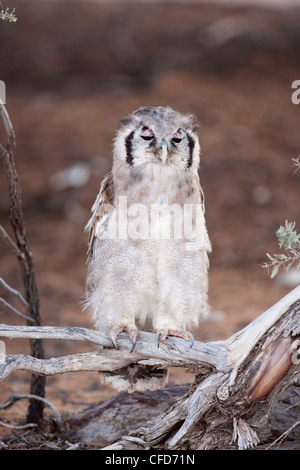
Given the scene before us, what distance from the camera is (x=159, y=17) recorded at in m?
15.0

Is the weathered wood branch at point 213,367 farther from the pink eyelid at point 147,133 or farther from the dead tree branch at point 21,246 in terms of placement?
the pink eyelid at point 147,133

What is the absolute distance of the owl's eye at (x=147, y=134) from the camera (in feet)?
12.0

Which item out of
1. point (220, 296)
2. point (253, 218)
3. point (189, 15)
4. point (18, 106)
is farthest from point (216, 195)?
point (189, 15)

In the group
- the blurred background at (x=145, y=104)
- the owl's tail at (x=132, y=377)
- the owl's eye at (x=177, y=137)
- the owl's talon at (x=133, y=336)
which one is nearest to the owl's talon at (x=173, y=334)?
the owl's talon at (x=133, y=336)

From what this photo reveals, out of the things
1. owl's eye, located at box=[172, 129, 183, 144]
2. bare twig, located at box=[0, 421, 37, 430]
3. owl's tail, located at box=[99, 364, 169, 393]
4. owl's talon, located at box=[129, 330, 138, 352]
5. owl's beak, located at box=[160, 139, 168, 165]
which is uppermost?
owl's eye, located at box=[172, 129, 183, 144]

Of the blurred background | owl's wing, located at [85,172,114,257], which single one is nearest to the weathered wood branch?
owl's wing, located at [85,172,114,257]

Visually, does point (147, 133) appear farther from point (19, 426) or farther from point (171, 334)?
point (19, 426)

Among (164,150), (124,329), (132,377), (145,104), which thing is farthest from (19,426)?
(145,104)

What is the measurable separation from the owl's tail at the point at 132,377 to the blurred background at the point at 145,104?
3.85 feet

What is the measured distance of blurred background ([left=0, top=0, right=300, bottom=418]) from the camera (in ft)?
23.9

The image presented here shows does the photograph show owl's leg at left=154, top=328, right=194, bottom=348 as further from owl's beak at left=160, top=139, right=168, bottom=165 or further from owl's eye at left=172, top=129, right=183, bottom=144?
owl's eye at left=172, top=129, right=183, bottom=144

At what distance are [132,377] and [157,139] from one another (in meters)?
1.52

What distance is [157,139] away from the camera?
11.9 feet

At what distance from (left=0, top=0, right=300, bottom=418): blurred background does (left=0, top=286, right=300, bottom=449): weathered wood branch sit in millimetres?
1640
